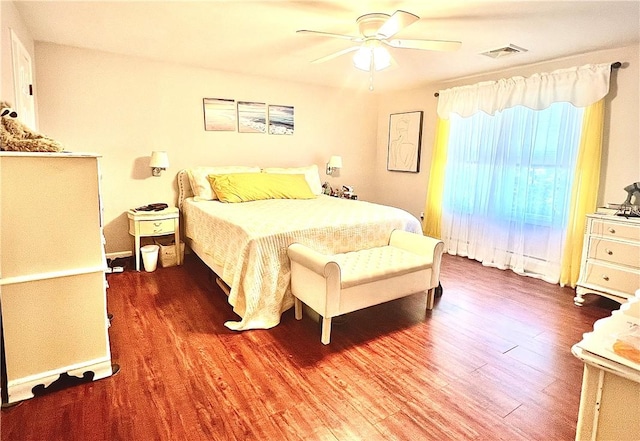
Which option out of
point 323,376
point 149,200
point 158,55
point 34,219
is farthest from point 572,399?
point 158,55

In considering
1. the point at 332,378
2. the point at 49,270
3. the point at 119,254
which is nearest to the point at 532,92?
the point at 332,378

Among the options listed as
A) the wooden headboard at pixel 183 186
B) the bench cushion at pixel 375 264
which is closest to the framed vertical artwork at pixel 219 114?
the wooden headboard at pixel 183 186

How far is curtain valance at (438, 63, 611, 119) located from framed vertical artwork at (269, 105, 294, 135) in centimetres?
198

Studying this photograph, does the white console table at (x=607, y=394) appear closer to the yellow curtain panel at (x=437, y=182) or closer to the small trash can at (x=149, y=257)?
the small trash can at (x=149, y=257)

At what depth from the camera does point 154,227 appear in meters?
3.62

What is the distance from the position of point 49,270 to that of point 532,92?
429cm

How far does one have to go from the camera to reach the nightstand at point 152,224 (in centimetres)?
354

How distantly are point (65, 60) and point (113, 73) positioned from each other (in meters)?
0.40

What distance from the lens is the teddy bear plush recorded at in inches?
64.6

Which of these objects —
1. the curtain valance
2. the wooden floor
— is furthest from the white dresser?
the curtain valance

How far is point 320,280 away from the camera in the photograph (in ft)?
7.35

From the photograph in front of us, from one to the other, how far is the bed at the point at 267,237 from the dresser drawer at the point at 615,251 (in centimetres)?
145

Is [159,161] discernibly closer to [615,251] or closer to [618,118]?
[615,251]

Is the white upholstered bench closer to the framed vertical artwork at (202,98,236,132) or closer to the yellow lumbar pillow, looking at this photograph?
the yellow lumbar pillow
